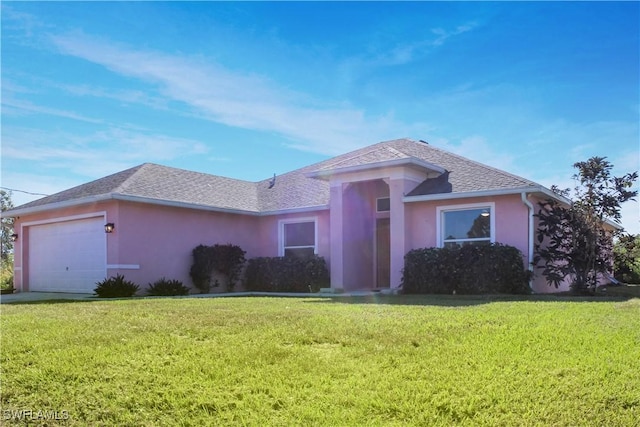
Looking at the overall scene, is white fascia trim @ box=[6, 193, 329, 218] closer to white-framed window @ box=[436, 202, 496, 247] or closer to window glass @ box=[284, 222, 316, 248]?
window glass @ box=[284, 222, 316, 248]

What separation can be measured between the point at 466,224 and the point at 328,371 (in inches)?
396

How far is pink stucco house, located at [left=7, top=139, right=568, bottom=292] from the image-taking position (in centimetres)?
1362

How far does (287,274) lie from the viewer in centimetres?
1605

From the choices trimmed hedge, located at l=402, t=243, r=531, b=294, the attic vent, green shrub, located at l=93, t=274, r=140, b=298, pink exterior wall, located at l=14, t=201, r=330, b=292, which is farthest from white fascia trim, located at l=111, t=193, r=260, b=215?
trimmed hedge, located at l=402, t=243, r=531, b=294

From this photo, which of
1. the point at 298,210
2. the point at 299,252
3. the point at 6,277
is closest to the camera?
the point at 298,210

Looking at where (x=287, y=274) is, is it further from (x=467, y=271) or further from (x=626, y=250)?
(x=626, y=250)

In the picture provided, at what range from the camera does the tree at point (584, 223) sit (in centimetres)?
1227

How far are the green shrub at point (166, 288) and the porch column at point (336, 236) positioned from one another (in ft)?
14.9

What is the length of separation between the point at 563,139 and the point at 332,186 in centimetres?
654

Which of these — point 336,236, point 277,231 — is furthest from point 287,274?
point 277,231

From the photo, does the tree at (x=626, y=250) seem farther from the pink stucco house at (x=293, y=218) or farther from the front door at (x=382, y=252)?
the front door at (x=382, y=252)

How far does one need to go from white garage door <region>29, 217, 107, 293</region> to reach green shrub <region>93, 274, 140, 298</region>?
914 mm

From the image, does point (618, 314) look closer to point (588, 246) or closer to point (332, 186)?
point (588, 246)

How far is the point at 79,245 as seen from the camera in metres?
15.8
